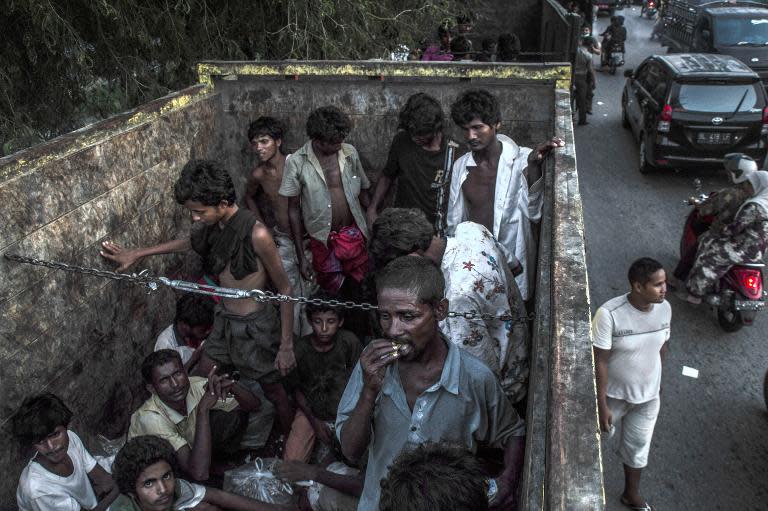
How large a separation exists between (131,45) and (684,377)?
613 cm

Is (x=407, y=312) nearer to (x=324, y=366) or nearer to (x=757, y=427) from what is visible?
(x=324, y=366)

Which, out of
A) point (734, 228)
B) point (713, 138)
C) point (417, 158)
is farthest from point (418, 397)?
point (713, 138)

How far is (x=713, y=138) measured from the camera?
9008 millimetres

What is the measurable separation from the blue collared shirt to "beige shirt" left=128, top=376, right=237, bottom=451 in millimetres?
1350

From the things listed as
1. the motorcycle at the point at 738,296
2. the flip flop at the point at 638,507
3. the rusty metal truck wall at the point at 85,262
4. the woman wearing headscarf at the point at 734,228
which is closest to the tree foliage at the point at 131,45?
the rusty metal truck wall at the point at 85,262

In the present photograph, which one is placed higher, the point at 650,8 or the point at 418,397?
the point at 418,397

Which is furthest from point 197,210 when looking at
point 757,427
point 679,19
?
point 679,19

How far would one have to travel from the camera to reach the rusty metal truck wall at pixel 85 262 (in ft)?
10.3

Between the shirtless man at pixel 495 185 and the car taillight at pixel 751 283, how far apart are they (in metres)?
2.82

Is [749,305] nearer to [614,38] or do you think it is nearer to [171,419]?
[171,419]

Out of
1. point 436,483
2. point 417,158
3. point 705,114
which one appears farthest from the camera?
point 705,114

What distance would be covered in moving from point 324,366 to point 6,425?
1544 mm

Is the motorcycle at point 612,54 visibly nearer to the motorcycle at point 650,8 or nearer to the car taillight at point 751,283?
the motorcycle at point 650,8

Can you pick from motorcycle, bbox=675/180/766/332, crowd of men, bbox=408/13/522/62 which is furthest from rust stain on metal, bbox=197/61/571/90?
crowd of men, bbox=408/13/522/62
